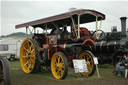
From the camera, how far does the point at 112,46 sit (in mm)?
9750

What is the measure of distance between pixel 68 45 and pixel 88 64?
1.20 metres

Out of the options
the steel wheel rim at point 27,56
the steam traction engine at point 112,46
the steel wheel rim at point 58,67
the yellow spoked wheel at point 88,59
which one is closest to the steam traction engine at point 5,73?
the steel wheel rim at point 58,67

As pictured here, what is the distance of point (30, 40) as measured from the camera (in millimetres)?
8922

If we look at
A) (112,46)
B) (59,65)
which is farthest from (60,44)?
(112,46)

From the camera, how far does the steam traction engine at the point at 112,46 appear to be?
30.8ft

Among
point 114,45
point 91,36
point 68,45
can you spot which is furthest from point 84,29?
point 114,45

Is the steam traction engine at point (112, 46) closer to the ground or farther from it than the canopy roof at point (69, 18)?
closer to the ground

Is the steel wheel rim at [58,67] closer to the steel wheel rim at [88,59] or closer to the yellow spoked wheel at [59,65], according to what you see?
the yellow spoked wheel at [59,65]

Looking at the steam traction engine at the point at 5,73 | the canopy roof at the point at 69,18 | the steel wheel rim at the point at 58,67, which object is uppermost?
the canopy roof at the point at 69,18

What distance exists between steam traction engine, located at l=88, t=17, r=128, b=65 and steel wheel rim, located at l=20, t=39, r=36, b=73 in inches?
126

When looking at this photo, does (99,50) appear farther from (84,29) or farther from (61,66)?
(61,66)

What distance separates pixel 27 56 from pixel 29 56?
137 mm

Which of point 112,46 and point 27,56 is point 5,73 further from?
point 112,46

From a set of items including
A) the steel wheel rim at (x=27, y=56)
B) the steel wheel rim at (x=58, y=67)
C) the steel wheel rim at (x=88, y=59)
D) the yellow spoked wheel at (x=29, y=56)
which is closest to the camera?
the steel wheel rim at (x=58, y=67)
